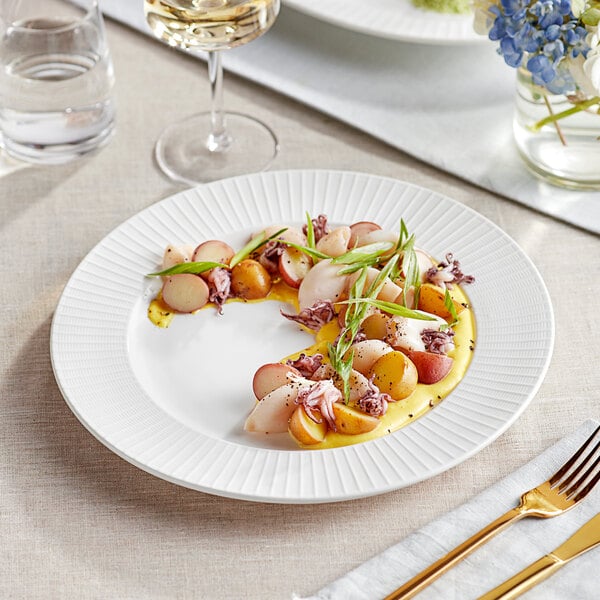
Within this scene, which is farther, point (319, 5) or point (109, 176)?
point (319, 5)

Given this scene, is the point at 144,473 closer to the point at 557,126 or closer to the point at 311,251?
the point at 311,251

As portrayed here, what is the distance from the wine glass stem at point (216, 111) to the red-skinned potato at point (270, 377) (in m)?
0.61

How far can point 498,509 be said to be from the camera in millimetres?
1040

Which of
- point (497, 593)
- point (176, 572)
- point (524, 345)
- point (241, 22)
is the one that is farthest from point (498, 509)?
point (241, 22)

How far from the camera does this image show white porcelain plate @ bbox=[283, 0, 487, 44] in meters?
1.65

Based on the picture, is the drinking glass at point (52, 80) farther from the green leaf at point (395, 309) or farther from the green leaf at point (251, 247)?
the green leaf at point (395, 309)

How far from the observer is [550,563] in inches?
37.7

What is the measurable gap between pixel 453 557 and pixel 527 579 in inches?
3.0

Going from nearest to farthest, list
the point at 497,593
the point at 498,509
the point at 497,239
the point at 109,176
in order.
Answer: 1. the point at 497,593
2. the point at 498,509
3. the point at 497,239
4. the point at 109,176

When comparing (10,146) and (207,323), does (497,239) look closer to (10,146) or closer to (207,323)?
(207,323)

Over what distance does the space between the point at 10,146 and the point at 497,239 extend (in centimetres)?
84

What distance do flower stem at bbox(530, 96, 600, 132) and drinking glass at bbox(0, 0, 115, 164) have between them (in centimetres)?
73

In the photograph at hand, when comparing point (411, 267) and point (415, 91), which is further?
point (415, 91)

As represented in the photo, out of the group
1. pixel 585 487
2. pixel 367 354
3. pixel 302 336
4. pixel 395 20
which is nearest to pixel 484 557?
pixel 585 487
